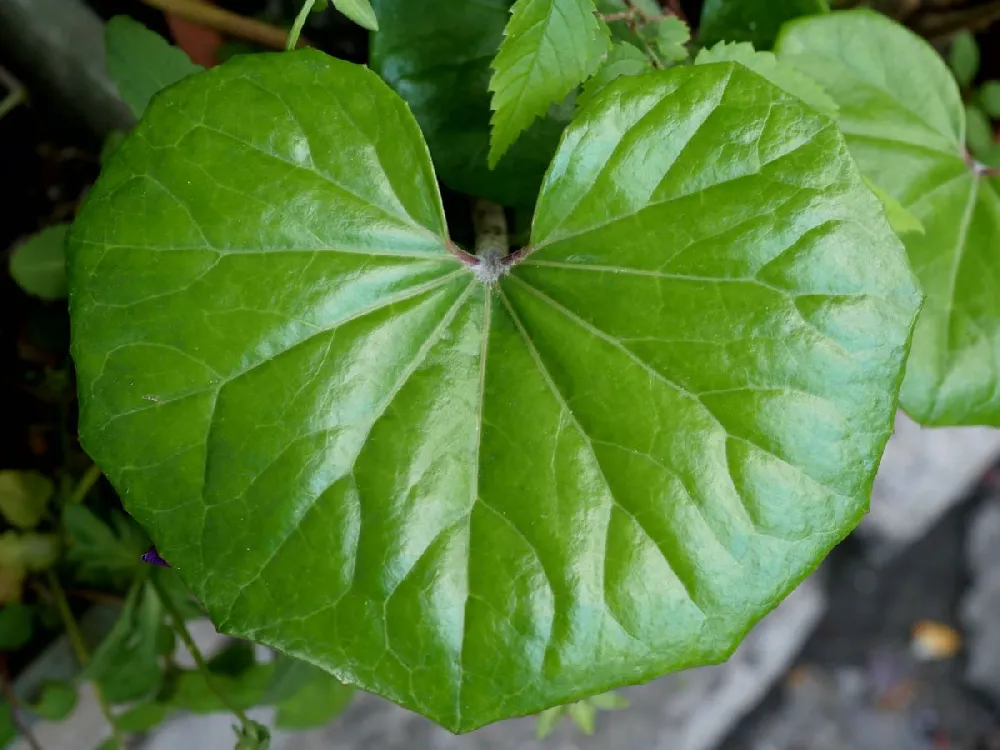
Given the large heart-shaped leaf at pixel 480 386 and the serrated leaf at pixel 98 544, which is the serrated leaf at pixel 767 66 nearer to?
the large heart-shaped leaf at pixel 480 386

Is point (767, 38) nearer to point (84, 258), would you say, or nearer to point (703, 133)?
point (703, 133)

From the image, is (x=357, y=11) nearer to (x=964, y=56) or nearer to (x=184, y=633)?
(x=184, y=633)

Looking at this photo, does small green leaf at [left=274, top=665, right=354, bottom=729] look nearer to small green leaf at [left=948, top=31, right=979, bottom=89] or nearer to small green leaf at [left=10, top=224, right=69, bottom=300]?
small green leaf at [left=10, top=224, right=69, bottom=300]

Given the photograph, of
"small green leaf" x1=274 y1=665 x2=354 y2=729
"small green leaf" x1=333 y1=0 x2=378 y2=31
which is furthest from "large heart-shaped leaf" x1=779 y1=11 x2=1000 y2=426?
"small green leaf" x1=274 y1=665 x2=354 y2=729

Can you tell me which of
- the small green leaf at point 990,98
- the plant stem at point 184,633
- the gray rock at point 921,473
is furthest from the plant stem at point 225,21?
the gray rock at point 921,473

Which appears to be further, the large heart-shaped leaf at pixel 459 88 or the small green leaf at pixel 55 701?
the small green leaf at pixel 55 701

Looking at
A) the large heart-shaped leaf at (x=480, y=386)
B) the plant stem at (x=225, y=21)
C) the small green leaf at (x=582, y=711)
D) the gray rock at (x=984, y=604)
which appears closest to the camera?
the large heart-shaped leaf at (x=480, y=386)
